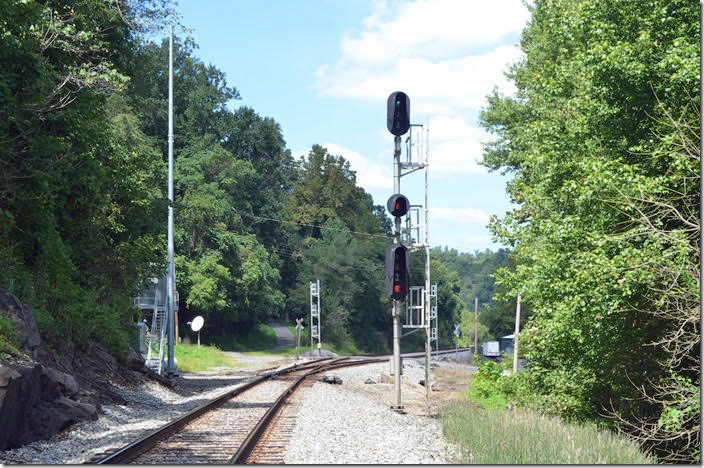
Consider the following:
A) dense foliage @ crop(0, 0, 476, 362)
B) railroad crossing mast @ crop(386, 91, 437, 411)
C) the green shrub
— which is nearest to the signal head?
railroad crossing mast @ crop(386, 91, 437, 411)

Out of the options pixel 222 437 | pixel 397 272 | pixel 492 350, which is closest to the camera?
pixel 222 437

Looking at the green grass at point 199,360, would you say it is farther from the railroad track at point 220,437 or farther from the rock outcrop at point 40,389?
the railroad track at point 220,437

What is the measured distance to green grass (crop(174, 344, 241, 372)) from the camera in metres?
42.6

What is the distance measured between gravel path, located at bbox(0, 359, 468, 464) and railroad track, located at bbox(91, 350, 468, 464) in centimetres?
37

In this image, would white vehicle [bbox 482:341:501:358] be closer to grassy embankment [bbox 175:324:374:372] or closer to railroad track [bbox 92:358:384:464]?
grassy embankment [bbox 175:324:374:372]

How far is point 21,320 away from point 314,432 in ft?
18.9

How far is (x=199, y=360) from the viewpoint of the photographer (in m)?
48.0

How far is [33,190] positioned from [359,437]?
35.3 feet

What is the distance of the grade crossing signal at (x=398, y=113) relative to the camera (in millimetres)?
19844

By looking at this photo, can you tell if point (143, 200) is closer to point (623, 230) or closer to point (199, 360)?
point (623, 230)

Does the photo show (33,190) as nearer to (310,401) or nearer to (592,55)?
(310,401)

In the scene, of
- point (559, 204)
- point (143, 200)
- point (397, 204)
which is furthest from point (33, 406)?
point (143, 200)

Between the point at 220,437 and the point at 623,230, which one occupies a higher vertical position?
the point at 623,230

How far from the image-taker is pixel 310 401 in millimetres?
21297
